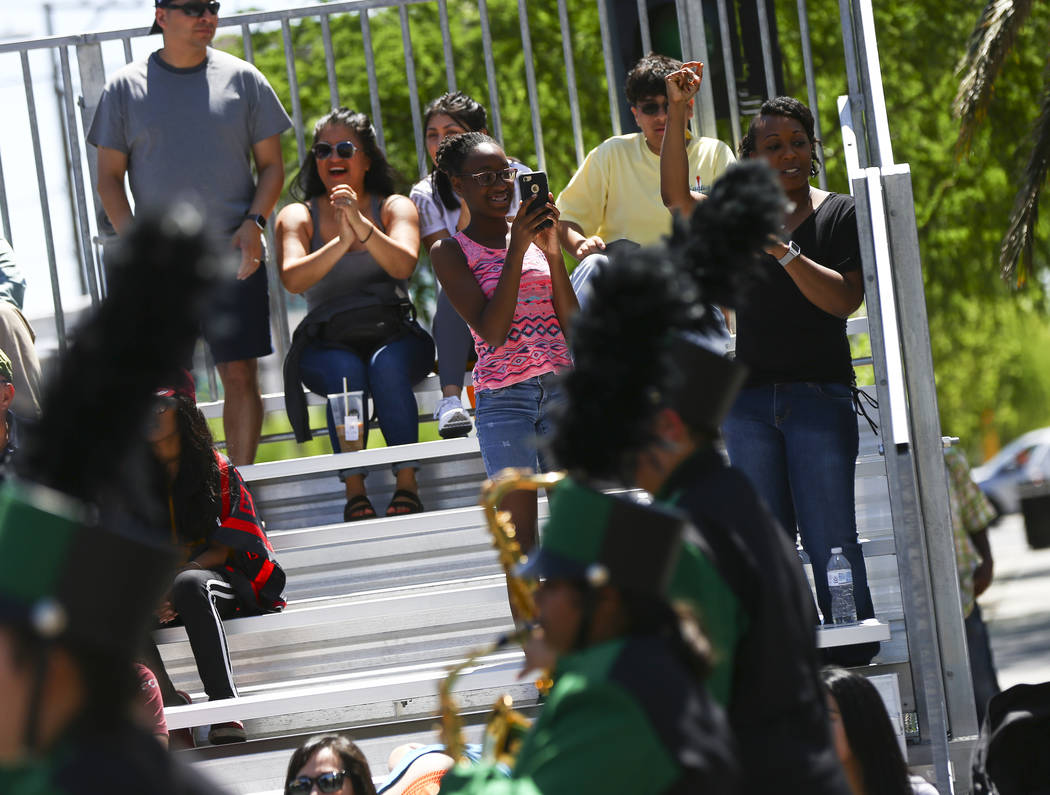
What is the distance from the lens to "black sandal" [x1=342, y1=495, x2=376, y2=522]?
5.81 m

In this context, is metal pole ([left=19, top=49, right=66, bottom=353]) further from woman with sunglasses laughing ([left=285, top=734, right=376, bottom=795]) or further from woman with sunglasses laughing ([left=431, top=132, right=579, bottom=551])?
woman with sunglasses laughing ([left=285, top=734, right=376, bottom=795])

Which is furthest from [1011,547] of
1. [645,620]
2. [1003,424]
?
[645,620]

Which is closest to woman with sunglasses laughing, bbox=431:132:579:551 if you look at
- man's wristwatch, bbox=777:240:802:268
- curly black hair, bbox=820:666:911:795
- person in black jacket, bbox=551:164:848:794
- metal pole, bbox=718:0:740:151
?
man's wristwatch, bbox=777:240:802:268

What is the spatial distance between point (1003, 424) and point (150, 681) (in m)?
42.0

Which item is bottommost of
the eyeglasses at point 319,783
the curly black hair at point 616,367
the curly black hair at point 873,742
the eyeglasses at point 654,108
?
the eyeglasses at point 319,783

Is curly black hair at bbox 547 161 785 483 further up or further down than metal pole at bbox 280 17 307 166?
further down

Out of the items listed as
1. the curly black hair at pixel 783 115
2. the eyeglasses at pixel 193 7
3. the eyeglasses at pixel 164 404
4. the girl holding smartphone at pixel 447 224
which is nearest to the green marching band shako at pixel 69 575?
the eyeglasses at pixel 164 404

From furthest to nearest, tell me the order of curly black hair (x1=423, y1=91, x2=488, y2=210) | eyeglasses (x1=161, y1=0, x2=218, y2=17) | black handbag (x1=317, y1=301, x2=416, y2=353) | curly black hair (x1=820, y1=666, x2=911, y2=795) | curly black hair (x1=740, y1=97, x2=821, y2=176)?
curly black hair (x1=423, y1=91, x2=488, y2=210) < eyeglasses (x1=161, y1=0, x2=218, y2=17) < black handbag (x1=317, y1=301, x2=416, y2=353) < curly black hair (x1=740, y1=97, x2=821, y2=176) < curly black hair (x1=820, y1=666, x2=911, y2=795)

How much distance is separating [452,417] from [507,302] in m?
1.10

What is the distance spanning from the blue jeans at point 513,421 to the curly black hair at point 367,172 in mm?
1579

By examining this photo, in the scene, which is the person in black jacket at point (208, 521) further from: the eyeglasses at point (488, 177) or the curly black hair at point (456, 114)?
the curly black hair at point (456, 114)

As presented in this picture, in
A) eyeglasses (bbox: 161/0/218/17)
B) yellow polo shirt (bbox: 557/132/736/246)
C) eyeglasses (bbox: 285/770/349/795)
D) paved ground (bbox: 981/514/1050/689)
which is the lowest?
paved ground (bbox: 981/514/1050/689)

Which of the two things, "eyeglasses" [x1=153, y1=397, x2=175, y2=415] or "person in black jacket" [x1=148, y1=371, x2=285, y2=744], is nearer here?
"person in black jacket" [x1=148, y1=371, x2=285, y2=744]

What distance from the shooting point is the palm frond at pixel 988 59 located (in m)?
10.7
